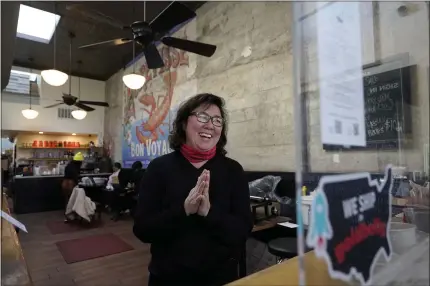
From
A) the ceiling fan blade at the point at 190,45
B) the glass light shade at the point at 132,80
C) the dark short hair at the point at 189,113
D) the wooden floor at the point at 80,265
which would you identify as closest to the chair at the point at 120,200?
the wooden floor at the point at 80,265

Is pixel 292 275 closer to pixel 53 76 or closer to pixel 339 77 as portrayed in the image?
pixel 339 77

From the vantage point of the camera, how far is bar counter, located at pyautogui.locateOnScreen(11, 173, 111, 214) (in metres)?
6.67

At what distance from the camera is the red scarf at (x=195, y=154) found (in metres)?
1.24

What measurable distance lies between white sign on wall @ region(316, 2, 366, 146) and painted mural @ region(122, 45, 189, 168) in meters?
5.19

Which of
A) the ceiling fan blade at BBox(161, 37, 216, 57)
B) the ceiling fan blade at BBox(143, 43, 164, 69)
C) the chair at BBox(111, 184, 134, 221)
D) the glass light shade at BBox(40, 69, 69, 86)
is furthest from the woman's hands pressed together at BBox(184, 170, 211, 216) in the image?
the chair at BBox(111, 184, 134, 221)

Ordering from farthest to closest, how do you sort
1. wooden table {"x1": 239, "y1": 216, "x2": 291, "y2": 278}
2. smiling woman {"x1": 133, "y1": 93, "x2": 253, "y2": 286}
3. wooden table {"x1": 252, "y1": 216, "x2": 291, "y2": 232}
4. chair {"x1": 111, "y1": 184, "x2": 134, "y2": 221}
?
chair {"x1": 111, "y1": 184, "x2": 134, "y2": 221} < wooden table {"x1": 252, "y1": 216, "x2": 291, "y2": 232} < wooden table {"x1": 239, "y1": 216, "x2": 291, "y2": 278} < smiling woman {"x1": 133, "y1": 93, "x2": 253, "y2": 286}

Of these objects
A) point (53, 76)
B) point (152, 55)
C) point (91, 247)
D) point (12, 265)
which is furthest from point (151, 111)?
point (12, 265)

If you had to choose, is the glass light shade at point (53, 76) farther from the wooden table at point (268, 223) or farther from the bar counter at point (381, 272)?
the bar counter at point (381, 272)

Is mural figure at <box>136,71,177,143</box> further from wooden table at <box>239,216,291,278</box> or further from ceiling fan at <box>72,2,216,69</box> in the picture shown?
wooden table at <box>239,216,291,278</box>

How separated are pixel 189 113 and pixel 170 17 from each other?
2053mm

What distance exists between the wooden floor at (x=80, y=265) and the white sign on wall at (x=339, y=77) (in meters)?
2.98

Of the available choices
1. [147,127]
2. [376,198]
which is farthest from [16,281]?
[147,127]

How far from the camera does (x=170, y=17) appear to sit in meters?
2.89

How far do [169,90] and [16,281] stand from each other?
19.3ft
